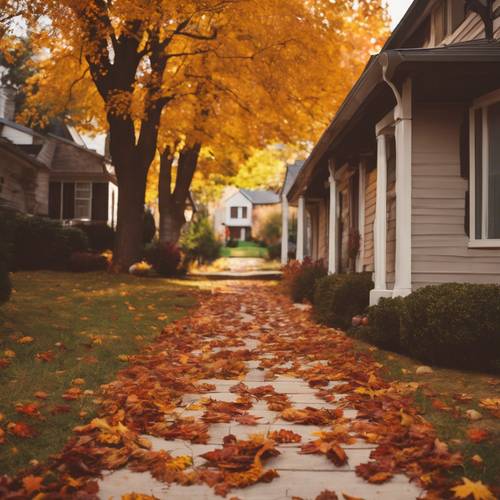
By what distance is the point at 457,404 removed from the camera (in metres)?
4.88

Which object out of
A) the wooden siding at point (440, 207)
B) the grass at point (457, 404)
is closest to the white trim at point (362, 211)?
the wooden siding at point (440, 207)

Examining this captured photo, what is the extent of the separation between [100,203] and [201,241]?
6015 mm

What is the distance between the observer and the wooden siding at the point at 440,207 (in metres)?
8.31

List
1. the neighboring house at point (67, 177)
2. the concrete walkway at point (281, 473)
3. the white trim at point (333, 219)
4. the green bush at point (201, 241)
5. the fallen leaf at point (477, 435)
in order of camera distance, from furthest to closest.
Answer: the green bush at point (201, 241)
the neighboring house at point (67, 177)
the white trim at point (333, 219)
the fallen leaf at point (477, 435)
the concrete walkway at point (281, 473)

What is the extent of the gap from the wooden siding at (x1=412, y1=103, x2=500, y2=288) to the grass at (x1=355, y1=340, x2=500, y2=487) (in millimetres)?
1684

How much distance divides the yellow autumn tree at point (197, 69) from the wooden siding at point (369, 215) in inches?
219

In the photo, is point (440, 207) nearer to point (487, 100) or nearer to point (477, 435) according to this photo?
point (487, 100)

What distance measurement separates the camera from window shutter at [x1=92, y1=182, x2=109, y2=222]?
105ft

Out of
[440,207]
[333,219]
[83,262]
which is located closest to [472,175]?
[440,207]

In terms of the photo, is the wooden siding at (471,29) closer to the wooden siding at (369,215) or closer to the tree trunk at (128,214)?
the wooden siding at (369,215)

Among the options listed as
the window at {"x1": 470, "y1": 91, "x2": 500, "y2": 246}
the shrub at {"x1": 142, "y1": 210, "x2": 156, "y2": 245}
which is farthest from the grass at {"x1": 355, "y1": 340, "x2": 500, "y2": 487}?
the shrub at {"x1": 142, "y1": 210, "x2": 156, "y2": 245}

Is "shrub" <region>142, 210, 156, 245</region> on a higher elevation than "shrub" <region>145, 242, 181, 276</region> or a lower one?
higher

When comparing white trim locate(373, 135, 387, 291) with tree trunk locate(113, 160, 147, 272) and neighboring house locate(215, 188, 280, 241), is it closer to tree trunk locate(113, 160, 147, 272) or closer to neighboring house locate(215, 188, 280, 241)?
tree trunk locate(113, 160, 147, 272)

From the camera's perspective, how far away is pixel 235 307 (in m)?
13.2
